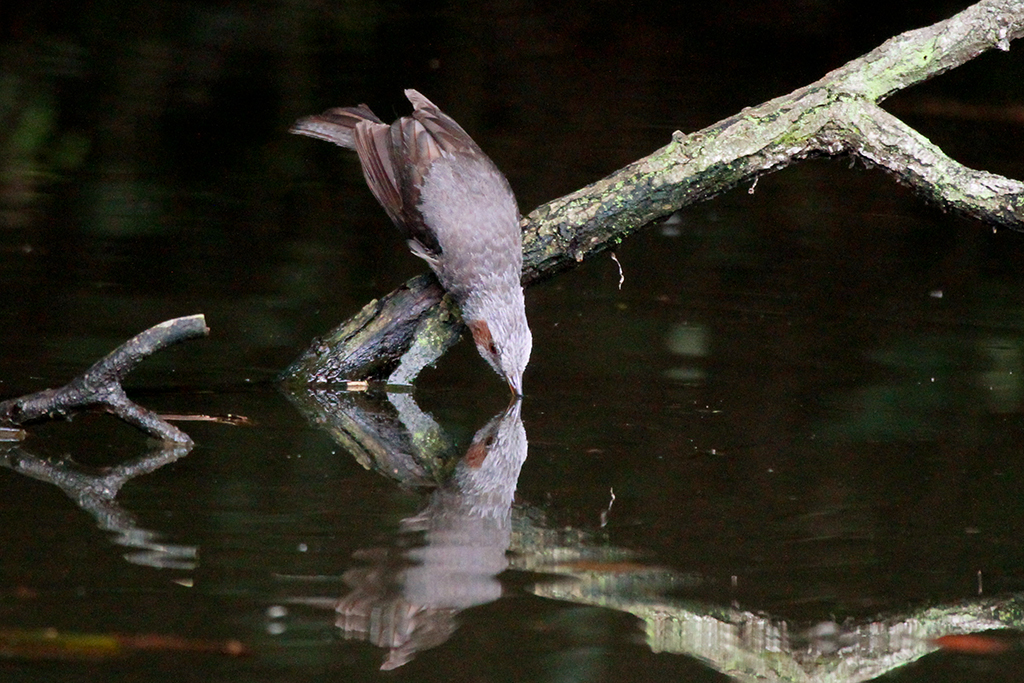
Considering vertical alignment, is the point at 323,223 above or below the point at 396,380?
above

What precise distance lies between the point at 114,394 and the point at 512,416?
138cm

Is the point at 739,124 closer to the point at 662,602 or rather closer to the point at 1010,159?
the point at 662,602

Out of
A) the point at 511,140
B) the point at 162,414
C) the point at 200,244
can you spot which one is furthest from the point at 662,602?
the point at 511,140

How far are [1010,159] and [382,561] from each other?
649 cm

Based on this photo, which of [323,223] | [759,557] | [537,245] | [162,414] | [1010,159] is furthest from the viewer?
[1010,159]

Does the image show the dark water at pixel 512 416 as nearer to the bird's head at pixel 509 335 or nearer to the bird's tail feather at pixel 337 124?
the bird's head at pixel 509 335

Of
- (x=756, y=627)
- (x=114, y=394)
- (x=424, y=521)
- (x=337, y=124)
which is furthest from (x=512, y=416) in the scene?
(x=756, y=627)

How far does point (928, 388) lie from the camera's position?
506 centimetres

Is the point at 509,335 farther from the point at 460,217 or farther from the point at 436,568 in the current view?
the point at 436,568

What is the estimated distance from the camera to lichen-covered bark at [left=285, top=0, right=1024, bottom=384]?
4.58 meters

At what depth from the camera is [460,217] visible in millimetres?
4867

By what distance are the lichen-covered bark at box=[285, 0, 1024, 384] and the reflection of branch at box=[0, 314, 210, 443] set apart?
0.98 m

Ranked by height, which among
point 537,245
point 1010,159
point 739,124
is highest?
point 1010,159

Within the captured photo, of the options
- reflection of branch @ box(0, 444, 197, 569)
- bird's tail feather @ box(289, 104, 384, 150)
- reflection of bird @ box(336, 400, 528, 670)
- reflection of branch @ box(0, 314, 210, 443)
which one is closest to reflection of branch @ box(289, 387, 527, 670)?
reflection of bird @ box(336, 400, 528, 670)
